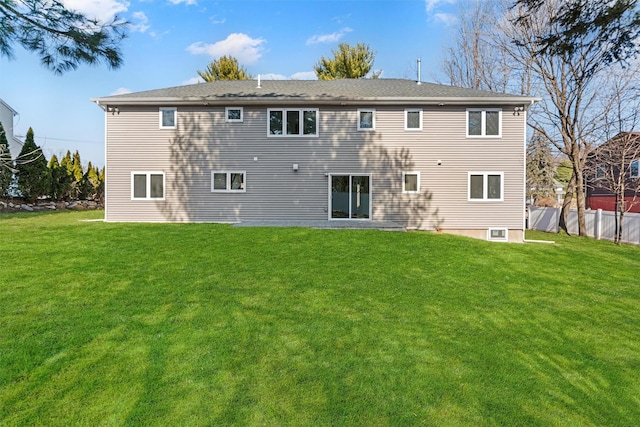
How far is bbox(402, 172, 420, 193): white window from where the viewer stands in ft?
42.5

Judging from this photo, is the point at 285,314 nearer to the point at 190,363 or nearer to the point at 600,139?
the point at 190,363

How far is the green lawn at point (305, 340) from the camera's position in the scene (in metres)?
2.75

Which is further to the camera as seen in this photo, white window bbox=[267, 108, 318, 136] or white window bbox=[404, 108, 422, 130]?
white window bbox=[267, 108, 318, 136]

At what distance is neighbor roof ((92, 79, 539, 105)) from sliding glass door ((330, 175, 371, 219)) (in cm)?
290

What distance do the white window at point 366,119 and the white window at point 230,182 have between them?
4764mm

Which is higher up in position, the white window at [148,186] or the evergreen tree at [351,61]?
the evergreen tree at [351,61]

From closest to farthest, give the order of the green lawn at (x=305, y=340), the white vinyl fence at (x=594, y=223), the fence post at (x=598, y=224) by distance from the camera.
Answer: the green lawn at (x=305, y=340) → the white vinyl fence at (x=594, y=223) → the fence post at (x=598, y=224)

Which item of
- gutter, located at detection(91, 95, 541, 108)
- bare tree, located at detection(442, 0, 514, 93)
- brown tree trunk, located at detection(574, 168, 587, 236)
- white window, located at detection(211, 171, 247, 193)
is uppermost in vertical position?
bare tree, located at detection(442, 0, 514, 93)

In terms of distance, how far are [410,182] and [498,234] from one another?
12.1ft

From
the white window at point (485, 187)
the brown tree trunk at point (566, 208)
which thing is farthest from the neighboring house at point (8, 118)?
the brown tree trunk at point (566, 208)

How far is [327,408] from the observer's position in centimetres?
274

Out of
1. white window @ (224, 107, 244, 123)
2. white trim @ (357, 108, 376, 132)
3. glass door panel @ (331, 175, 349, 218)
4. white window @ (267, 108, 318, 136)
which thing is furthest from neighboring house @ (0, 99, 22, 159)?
white trim @ (357, 108, 376, 132)

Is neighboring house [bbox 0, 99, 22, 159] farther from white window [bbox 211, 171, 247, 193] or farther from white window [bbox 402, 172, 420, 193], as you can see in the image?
white window [bbox 402, 172, 420, 193]

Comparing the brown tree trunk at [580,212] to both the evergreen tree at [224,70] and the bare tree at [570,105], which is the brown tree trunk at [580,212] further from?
the evergreen tree at [224,70]
